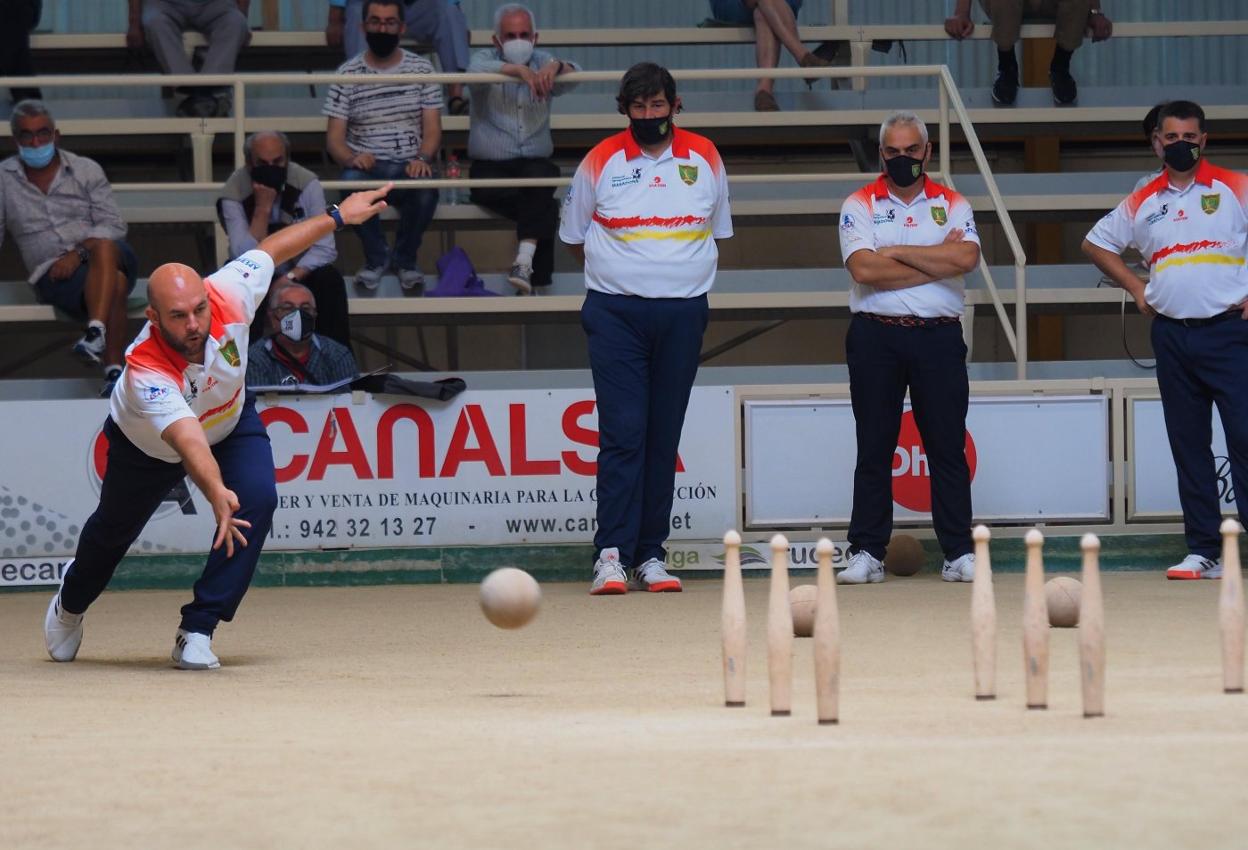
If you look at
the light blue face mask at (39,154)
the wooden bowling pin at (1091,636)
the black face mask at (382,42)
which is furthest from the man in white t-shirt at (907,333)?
the light blue face mask at (39,154)

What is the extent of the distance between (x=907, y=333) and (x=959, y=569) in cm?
109

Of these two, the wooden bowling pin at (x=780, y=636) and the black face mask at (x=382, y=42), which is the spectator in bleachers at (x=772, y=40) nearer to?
the black face mask at (x=382, y=42)

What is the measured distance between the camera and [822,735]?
412 cm

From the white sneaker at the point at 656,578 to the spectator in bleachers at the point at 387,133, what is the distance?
330 cm

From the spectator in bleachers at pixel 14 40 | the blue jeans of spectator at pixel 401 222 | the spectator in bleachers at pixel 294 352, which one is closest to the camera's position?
the spectator in bleachers at pixel 294 352

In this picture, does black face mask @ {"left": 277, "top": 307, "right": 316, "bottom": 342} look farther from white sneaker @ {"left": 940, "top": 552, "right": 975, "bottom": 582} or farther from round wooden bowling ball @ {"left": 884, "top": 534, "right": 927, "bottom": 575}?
white sneaker @ {"left": 940, "top": 552, "right": 975, "bottom": 582}

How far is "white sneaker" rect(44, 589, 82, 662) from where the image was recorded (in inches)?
249

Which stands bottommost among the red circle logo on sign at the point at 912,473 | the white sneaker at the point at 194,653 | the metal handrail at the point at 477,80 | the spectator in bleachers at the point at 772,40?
the white sneaker at the point at 194,653

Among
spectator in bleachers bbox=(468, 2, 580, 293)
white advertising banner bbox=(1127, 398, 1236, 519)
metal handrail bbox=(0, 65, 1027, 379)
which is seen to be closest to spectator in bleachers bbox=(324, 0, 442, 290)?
metal handrail bbox=(0, 65, 1027, 379)

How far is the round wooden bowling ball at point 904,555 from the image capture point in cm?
870

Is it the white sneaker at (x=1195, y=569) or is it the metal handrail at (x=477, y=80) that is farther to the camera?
the metal handrail at (x=477, y=80)

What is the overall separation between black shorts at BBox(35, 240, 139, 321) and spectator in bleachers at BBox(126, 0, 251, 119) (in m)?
2.08

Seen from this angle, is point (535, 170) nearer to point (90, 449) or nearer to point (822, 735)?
point (90, 449)

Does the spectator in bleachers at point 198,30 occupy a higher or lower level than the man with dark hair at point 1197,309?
higher
